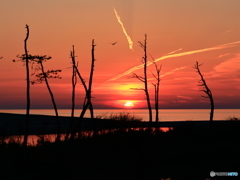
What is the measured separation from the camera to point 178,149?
19.0 metres

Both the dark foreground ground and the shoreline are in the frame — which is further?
the shoreline

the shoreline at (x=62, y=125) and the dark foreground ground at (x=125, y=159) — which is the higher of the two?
the shoreline at (x=62, y=125)

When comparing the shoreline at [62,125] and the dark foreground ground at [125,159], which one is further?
the shoreline at [62,125]

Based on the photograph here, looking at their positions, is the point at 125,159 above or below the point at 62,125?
below

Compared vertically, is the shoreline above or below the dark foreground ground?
above

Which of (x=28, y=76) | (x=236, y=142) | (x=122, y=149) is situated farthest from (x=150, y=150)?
(x=28, y=76)

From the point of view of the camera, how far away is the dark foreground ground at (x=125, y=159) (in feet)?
45.9

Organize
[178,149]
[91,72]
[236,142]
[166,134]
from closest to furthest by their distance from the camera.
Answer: [178,149], [236,142], [166,134], [91,72]

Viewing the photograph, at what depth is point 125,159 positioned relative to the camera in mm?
16391

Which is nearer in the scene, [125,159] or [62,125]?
[125,159]

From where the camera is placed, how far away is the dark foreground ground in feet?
45.9

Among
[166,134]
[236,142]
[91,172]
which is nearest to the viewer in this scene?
[91,172]

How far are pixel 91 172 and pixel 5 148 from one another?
556 centimetres

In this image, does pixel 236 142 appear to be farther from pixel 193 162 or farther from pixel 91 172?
pixel 91 172
